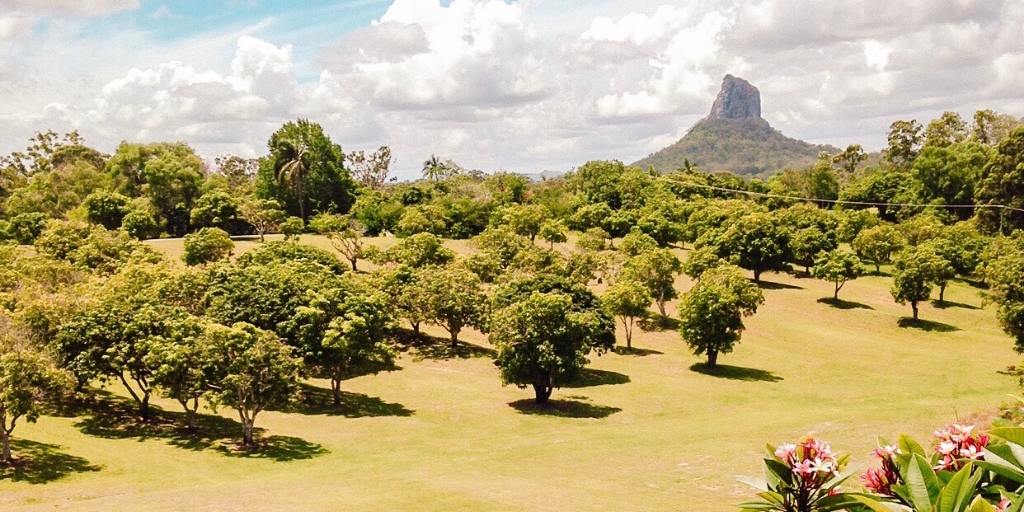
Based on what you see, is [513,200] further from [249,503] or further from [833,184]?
[249,503]

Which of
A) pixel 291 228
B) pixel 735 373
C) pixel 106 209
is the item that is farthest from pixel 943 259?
pixel 106 209

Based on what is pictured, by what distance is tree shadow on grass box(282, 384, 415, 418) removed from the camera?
40.4 m

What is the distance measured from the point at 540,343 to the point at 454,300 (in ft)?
37.9

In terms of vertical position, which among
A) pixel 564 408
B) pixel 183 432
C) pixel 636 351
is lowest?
pixel 564 408

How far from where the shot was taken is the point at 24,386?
27.7 m

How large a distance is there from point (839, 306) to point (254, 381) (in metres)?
58.1

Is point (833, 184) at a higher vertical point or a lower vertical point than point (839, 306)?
higher

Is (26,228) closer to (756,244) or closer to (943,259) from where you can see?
(756,244)

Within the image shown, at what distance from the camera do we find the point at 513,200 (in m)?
125

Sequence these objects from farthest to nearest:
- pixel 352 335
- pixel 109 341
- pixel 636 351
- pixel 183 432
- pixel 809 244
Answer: pixel 809 244 < pixel 636 351 < pixel 352 335 < pixel 183 432 < pixel 109 341

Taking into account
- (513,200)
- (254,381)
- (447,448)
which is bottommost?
(447,448)

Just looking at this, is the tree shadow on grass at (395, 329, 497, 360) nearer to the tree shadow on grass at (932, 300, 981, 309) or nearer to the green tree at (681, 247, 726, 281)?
the green tree at (681, 247, 726, 281)

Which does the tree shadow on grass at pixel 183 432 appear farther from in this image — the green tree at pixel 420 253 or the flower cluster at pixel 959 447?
the green tree at pixel 420 253

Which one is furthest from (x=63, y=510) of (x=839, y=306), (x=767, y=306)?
(x=839, y=306)
